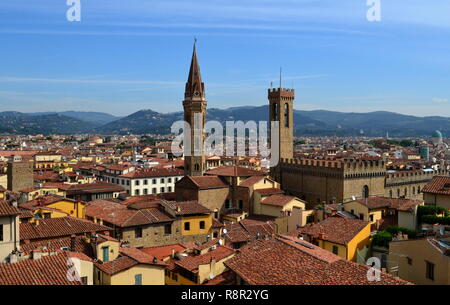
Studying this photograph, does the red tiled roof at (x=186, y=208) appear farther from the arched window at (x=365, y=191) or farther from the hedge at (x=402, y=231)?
the arched window at (x=365, y=191)

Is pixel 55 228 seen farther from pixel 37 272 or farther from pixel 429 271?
pixel 429 271

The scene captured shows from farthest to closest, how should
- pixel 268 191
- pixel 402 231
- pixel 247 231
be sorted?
pixel 268 191
pixel 247 231
pixel 402 231

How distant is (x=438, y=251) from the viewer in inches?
511

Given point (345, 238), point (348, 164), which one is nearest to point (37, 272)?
point (345, 238)

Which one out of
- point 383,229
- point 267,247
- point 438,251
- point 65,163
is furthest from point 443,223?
point 65,163

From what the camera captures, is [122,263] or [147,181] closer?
[122,263]

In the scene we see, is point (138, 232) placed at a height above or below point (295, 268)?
below

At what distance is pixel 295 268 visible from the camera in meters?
11.9

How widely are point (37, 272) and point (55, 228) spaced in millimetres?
8912

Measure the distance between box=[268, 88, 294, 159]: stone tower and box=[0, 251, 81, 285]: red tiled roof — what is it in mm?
36555

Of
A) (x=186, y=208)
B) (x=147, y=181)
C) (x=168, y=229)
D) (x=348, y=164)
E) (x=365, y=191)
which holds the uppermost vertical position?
(x=348, y=164)

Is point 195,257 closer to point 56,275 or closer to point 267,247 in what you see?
point 267,247

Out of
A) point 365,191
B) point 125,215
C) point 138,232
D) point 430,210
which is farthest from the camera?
point 365,191

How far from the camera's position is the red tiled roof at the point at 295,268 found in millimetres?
11078
